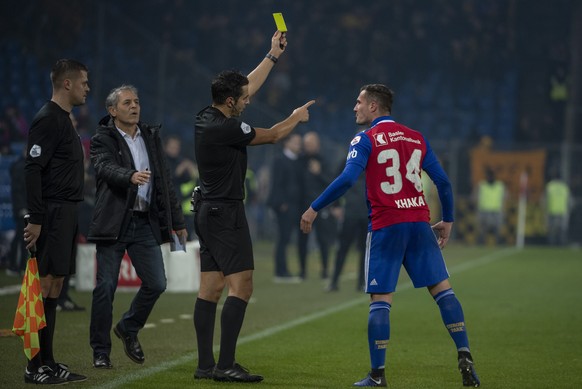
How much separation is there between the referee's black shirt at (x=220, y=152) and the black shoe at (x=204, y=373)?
1214 millimetres

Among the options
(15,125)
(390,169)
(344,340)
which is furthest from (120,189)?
(15,125)

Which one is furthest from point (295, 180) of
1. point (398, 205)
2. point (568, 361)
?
point (398, 205)

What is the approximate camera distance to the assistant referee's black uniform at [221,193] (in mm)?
7945

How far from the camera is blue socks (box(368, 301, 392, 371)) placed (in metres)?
7.82

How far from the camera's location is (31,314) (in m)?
7.75

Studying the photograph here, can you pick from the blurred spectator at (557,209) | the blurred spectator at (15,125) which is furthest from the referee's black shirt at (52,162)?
the blurred spectator at (557,209)

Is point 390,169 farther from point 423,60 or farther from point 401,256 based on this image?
point 423,60

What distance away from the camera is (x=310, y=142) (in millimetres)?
18844

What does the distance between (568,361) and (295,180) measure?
9.86 m

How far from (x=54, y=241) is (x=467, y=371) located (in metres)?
2.97

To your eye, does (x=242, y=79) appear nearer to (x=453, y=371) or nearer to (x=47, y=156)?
(x=47, y=156)

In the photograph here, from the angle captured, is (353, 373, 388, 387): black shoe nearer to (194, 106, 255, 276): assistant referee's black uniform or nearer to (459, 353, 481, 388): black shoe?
(459, 353, 481, 388): black shoe

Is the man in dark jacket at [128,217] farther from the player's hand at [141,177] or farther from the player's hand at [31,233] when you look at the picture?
the player's hand at [31,233]

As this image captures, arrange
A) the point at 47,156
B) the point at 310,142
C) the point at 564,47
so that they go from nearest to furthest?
the point at 47,156 < the point at 310,142 < the point at 564,47
